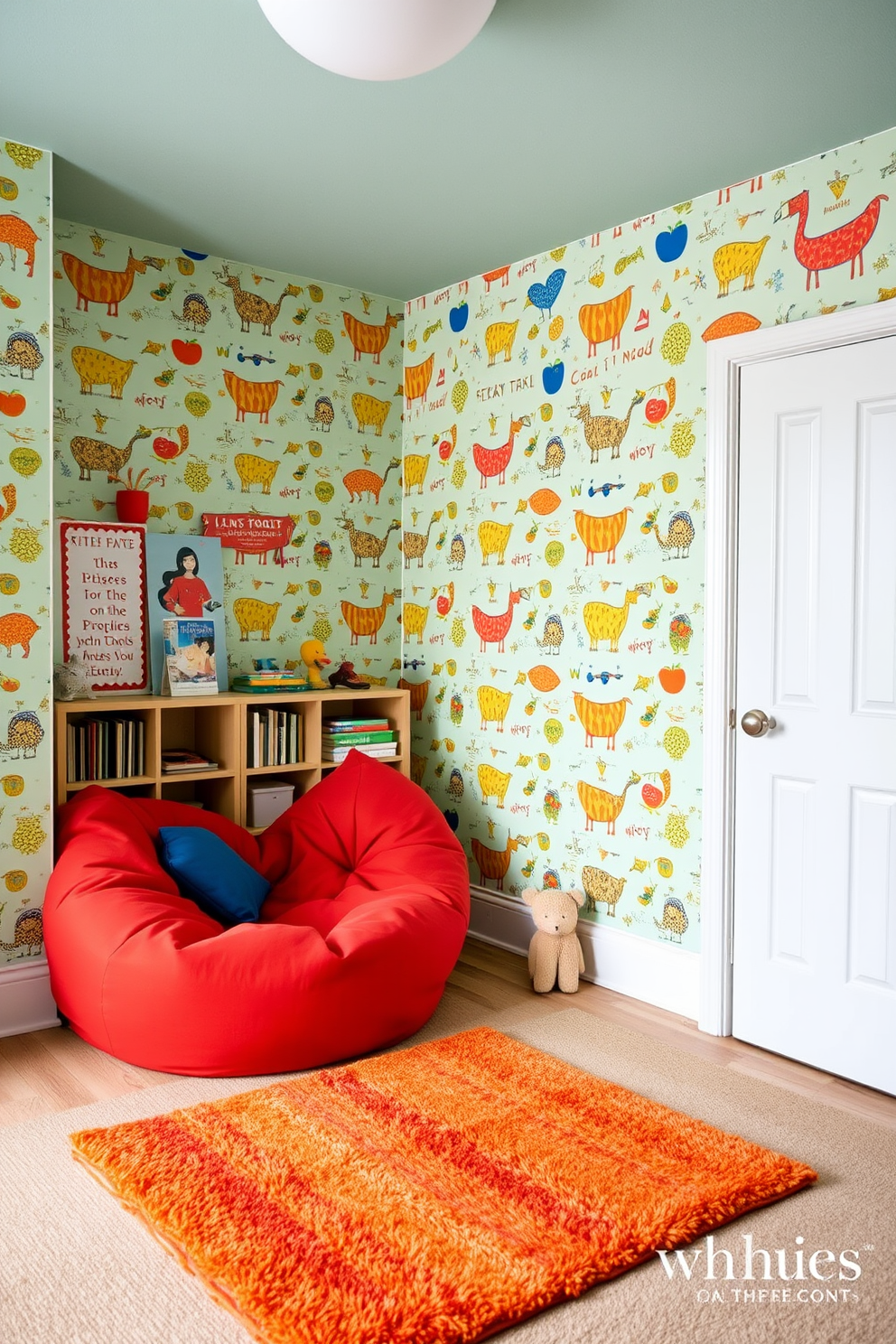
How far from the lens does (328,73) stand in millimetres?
2488

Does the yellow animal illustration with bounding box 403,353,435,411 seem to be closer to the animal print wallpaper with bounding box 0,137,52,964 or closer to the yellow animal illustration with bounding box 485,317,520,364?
the yellow animal illustration with bounding box 485,317,520,364

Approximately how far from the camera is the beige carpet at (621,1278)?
1.81 m

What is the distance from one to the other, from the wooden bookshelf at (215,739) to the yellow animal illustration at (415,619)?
0.37 meters

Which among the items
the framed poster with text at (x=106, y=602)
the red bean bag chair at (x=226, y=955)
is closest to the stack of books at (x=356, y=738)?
the red bean bag chair at (x=226, y=955)

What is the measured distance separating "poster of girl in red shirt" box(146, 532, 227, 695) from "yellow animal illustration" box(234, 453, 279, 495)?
10.8 inches

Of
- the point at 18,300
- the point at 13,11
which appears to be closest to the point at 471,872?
the point at 18,300

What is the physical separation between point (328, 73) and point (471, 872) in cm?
287

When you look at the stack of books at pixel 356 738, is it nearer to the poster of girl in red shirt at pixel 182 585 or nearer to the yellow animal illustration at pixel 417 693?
the yellow animal illustration at pixel 417 693

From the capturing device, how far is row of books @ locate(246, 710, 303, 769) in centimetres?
380

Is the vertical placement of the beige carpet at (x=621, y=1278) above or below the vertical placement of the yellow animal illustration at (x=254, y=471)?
below

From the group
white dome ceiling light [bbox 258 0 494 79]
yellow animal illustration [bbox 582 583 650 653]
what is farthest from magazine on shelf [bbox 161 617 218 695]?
white dome ceiling light [bbox 258 0 494 79]

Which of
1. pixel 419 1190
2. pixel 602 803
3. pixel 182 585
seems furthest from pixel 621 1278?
pixel 182 585

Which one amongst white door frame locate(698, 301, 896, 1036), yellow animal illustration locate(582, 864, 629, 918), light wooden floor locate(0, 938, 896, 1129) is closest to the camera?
light wooden floor locate(0, 938, 896, 1129)

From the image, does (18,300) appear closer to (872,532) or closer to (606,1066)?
(872,532)
